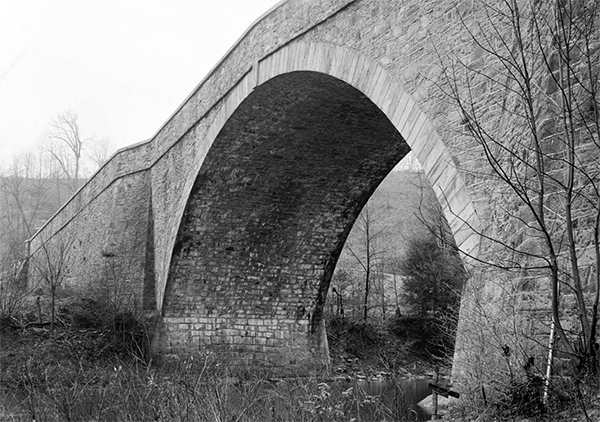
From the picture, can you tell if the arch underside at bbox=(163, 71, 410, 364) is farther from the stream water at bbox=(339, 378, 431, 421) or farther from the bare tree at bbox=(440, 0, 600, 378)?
the bare tree at bbox=(440, 0, 600, 378)

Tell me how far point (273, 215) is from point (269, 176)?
123cm

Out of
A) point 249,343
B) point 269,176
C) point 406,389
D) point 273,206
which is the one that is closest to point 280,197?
point 273,206

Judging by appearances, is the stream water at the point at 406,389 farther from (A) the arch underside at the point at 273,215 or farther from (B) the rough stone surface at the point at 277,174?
(A) the arch underside at the point at 273,215

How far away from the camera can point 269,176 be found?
13.8 meters

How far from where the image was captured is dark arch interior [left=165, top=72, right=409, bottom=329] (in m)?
11.7

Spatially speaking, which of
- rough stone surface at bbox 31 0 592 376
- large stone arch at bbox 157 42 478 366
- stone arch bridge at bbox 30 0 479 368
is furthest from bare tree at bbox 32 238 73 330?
large stone arch at bbox 157 42 478 366

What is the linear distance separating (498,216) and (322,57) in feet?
14.3

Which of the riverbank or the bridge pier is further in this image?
A: the bridge pier

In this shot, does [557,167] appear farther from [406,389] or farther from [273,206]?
[273,206]

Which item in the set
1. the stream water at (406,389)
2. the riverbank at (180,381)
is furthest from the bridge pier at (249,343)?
the stream water at (406,389)

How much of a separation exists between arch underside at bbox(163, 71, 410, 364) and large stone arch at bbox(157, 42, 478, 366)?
0.07 feet

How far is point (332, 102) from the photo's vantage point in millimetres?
11148

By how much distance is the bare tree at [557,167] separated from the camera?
175 inches

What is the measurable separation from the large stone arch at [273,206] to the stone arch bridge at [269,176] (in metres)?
0.03
